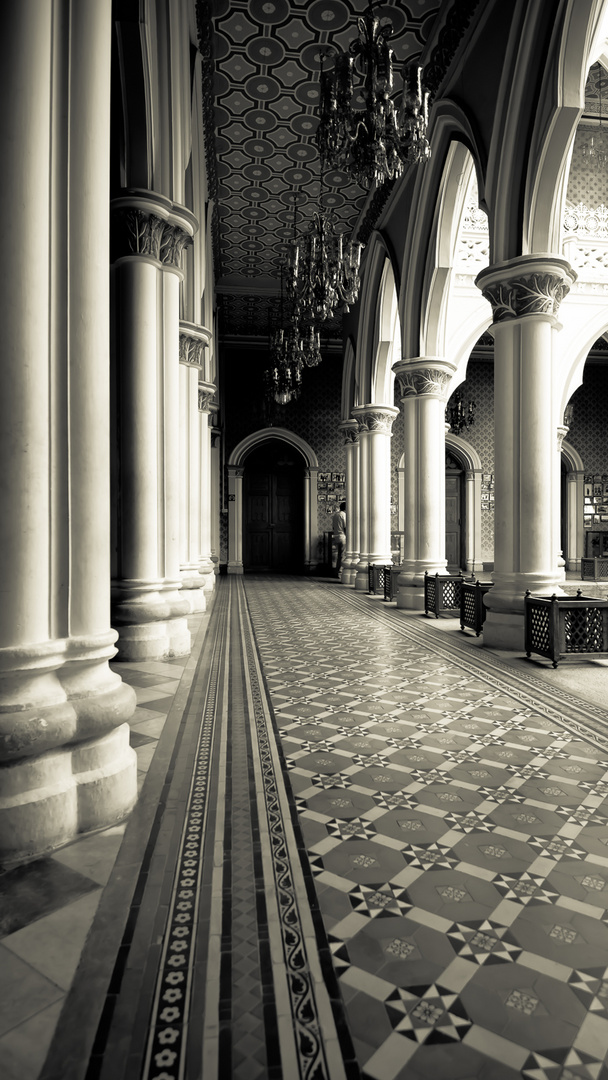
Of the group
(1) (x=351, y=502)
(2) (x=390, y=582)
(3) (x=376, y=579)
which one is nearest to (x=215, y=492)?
(1) (x=351, y=502)

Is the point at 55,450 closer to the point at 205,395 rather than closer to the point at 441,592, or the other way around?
the point at 441,592

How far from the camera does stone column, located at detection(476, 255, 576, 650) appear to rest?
632 centimetres

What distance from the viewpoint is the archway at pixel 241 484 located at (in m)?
18.9

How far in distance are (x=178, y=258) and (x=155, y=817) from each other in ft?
16.5

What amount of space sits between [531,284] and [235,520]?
13519 millimetres

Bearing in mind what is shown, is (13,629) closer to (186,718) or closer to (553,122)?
(186,718)

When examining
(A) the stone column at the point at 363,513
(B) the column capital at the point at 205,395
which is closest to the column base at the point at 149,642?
(B) the column capital at the point at 205,395

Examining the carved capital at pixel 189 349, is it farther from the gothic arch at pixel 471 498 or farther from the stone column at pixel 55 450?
the gothic arch at pixel 471 498

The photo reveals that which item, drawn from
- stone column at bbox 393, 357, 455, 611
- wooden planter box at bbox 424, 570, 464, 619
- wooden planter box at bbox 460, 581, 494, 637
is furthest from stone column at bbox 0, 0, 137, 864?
stone column at bbox 393, 357, 455, 611

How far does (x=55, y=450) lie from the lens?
7.64ft

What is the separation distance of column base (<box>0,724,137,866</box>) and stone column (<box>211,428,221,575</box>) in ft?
46.1

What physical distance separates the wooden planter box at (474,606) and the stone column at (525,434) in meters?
0.58

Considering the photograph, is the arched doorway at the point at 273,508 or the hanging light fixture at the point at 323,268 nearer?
the hanging light fixture at the point at 323,268

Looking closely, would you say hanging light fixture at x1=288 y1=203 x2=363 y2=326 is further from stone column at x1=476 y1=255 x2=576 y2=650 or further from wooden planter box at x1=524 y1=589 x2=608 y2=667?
wooden planter box at x1=524 y1=589 x2=608 y2=667
